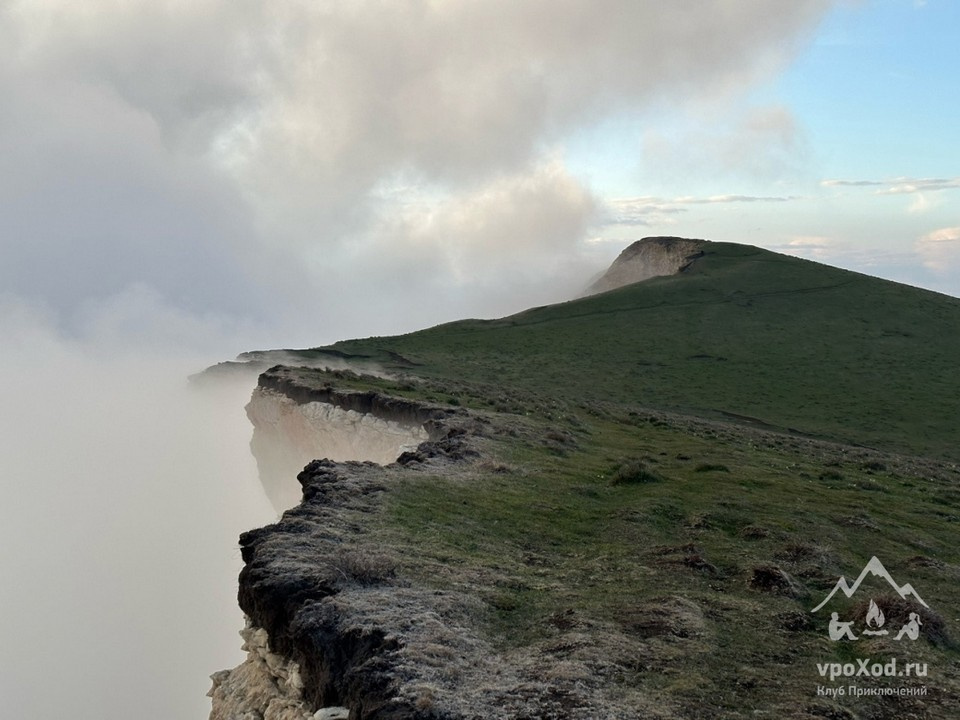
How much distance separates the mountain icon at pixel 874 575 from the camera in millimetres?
14352

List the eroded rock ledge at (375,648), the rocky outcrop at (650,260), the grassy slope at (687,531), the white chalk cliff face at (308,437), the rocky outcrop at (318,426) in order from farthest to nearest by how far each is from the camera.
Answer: the rocky outcrop at (650,260) → the white chalk cliff face at (308,437) → the rocky outcrop at (318,426) → the grassy slope at (687,531) → the eroded rock ledge at (375,648)

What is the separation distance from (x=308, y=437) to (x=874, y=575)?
30.5 metres

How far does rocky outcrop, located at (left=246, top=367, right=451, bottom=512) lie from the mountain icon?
1753cm

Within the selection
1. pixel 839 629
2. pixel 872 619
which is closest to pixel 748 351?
pixel 872 619

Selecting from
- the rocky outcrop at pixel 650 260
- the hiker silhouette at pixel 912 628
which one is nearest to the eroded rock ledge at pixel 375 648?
the hiker silhouette at pixel 912 628

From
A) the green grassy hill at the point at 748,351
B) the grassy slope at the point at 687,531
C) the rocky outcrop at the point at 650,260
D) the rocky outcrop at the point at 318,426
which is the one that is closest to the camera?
the grassy slope at the point at 687,531

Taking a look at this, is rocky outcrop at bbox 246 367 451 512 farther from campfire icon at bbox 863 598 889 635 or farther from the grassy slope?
campfire icon at bbox 863 598 889 635

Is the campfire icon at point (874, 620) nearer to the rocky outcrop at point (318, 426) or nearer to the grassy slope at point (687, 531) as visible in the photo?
the grassy slope at point (687, 531)

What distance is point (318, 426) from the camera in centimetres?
3972

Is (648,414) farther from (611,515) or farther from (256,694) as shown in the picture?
(256,694)

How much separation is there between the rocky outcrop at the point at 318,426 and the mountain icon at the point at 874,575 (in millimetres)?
17530

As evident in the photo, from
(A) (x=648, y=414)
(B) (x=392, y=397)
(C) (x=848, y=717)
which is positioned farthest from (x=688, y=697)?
(A) (x=648, y=414)

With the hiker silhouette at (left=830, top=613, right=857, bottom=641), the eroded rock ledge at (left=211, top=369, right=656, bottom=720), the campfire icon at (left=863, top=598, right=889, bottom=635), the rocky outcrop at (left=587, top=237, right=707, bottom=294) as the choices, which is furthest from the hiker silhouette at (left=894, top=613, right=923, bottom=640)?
the rocky outcrop at (left=587, top=237, right=707, bottom=294)

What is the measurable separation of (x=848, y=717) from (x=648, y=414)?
127 feet
